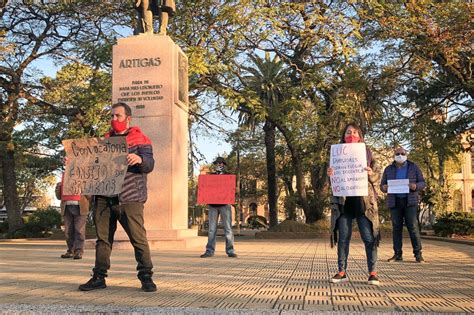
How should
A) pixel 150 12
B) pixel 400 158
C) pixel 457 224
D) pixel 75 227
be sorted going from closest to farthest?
pixel 400 158 < pixel 75 227 < pixel 150 12 < pixel 457 224

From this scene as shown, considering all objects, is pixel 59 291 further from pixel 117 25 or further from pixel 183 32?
pixel 117 25

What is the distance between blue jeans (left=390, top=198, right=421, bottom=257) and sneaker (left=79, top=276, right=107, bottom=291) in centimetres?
638

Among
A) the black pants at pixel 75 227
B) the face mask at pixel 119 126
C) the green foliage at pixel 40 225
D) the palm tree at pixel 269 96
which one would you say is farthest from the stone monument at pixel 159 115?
the green foliage at pixel 40 225

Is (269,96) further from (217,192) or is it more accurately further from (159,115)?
(217,192)

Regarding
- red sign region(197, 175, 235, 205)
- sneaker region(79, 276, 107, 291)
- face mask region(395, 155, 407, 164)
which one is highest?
face mask region(395, 155, 407, 164)

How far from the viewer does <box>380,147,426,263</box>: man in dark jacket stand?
9984 mm

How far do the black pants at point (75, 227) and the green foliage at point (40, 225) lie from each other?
16.7m

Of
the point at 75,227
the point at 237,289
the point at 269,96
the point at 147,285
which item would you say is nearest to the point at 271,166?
the point at 269,96

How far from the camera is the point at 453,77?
63.0 feet

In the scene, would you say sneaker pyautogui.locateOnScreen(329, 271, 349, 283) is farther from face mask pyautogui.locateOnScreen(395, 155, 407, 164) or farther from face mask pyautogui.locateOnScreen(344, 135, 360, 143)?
face mask pyautogui.locateOnScreen(395, 155, 407, 164)

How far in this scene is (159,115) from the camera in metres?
13.2

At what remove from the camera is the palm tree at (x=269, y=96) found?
25438 millimetres

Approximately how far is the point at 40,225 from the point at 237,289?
23.7m

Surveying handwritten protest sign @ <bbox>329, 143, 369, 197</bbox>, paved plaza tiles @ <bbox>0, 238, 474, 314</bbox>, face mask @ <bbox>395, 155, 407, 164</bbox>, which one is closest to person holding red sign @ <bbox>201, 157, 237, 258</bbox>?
paved plaza tiles @ <bbox>0, 238, 474, 314</bbox>
